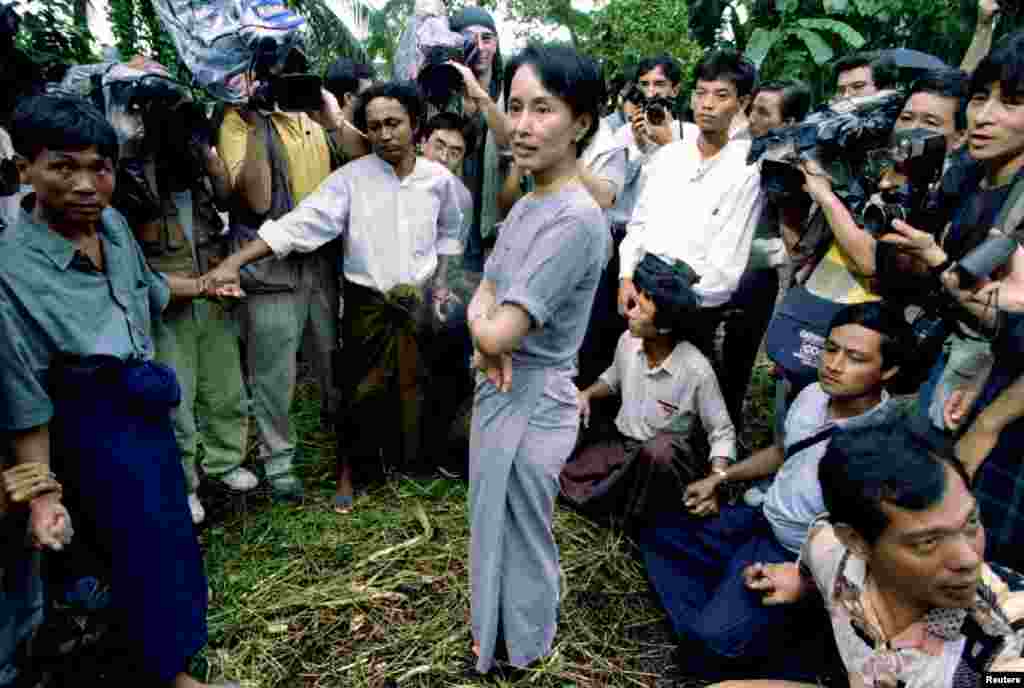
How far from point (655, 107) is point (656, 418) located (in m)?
1.80

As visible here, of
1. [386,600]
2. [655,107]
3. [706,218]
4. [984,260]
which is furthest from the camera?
[655,107]

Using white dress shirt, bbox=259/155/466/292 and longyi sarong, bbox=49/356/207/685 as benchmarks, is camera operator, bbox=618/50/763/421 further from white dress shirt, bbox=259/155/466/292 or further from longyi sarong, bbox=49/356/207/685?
longyi sarong, bbox=49/356/207/685

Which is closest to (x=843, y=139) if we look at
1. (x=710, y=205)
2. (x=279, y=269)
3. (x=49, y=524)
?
(x=710, y=205)

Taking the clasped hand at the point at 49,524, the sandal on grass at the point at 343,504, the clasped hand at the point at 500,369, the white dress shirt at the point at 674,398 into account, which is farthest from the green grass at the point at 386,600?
the clasped hand at the point at 500,369

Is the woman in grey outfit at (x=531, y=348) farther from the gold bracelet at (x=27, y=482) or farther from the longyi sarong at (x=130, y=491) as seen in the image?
the gold bracelet at (x=27, y=482)

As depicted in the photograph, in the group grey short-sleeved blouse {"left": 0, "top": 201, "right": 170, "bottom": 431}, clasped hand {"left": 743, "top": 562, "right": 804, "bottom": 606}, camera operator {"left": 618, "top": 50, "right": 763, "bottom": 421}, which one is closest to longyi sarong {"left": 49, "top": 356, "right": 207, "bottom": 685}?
grey short-sleeved blouse {"left": 0, "top": 201, "right": 170, "bottom": 431}

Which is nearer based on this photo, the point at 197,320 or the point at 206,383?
the point at 197,320

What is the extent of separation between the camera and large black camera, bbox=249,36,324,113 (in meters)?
2.81

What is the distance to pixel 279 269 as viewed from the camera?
3172 mm

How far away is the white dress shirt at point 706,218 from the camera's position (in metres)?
3.29

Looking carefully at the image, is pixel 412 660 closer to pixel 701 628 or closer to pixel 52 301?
pixel 701 628

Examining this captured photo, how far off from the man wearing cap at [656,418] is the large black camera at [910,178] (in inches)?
31.9

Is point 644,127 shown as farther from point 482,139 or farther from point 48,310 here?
point 48,310

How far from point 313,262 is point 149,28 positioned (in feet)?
15.1
